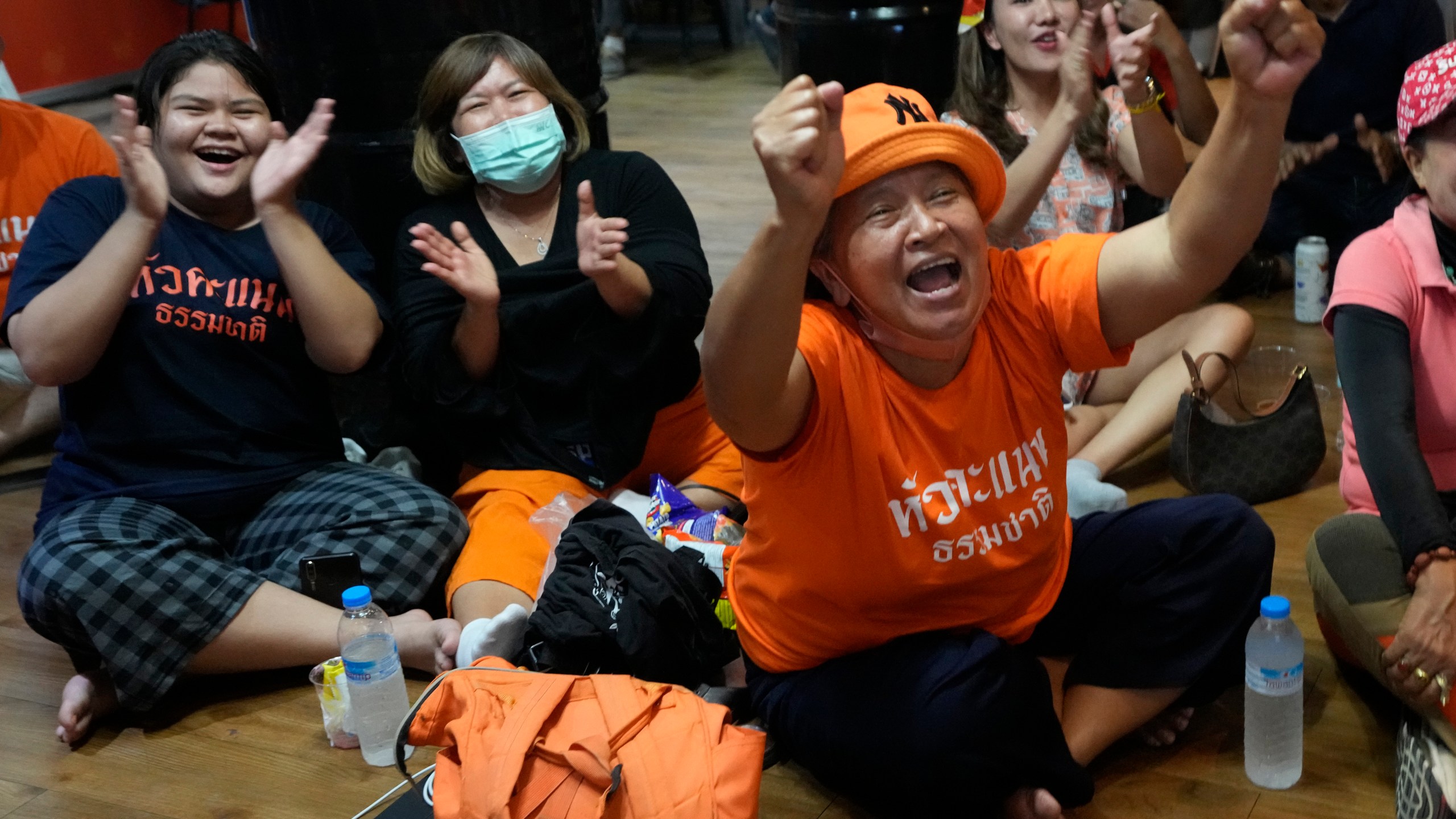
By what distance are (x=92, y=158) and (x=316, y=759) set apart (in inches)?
68.2

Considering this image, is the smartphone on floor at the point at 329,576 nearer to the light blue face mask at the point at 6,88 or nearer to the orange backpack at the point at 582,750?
the orange backpack at the point at 582,750

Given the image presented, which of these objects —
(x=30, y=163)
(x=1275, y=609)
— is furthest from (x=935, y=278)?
(x=30, y=163)

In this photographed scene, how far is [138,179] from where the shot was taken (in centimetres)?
218

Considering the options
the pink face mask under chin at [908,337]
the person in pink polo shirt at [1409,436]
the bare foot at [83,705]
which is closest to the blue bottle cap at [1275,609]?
the person in pink polo shirt at [1409,436]

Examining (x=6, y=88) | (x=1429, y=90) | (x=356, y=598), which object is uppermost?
(x=1429, y=90)

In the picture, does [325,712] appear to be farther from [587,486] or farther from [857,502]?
[857,502]

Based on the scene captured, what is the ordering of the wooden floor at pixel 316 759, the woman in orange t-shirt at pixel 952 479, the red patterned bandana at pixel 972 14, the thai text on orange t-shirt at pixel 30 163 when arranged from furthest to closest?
the thai text on orange t-shirt at pixel 30 163 < the red patterned bandana at pixel 972 14 < the wooden floor at pixel 316 759 < the woman in orange t-shirt at pixel 952 479

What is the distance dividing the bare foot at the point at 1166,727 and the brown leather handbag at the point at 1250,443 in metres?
0.74

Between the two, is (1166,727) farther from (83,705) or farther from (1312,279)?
(1312,279)

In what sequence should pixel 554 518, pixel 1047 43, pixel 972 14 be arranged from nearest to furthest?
pixel 554 518, pixel 1047 43, pixel 972 14

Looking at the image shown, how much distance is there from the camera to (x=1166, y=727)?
196 centimetres

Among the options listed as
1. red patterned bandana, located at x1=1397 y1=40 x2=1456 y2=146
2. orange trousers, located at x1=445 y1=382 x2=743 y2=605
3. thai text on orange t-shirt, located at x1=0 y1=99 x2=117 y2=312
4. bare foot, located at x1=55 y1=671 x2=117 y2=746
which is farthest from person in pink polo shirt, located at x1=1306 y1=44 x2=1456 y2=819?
thai text on orange t-shirt, located at x1=0 y1=99 x2=117 y2=312

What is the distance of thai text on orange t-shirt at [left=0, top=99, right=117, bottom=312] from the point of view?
3.08 meters

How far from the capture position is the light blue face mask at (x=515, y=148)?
2527 millimetres
